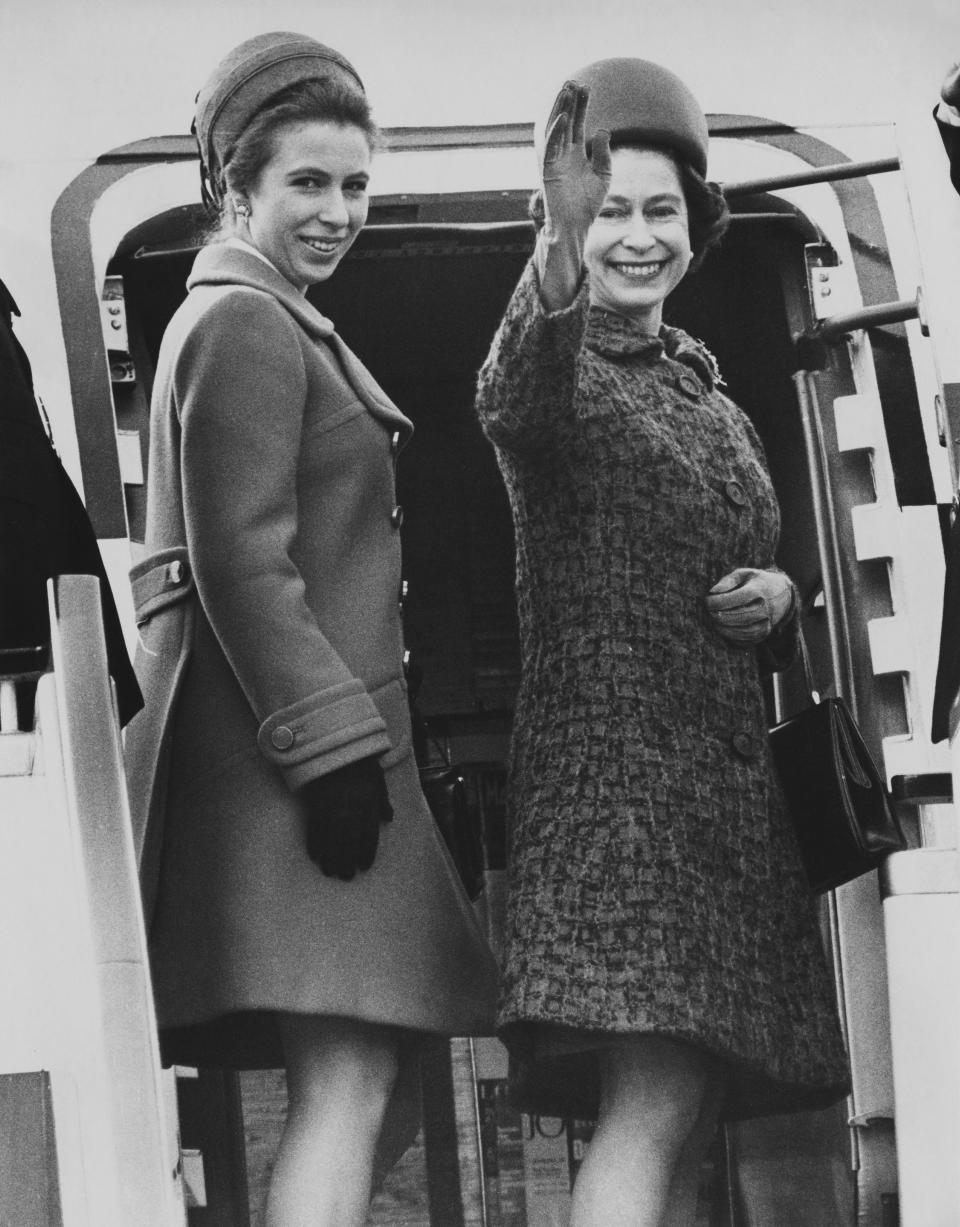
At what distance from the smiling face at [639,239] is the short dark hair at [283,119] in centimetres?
30

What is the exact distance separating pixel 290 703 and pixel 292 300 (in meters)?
0.46

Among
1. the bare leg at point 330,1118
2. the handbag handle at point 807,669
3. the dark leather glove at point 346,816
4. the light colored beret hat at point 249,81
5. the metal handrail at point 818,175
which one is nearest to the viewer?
the bare leg at point 330,1118

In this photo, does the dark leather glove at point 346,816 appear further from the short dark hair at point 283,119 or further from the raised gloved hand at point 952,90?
the raised gloved hand at point 952,90

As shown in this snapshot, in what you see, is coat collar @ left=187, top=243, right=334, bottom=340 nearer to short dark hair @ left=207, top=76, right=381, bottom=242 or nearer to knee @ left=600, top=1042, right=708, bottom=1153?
short dark hair @ left=207, top=76, right=381, bottom=242

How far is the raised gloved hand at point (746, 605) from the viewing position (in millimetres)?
2432

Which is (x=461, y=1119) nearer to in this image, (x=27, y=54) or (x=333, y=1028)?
(x=333, y=1028)

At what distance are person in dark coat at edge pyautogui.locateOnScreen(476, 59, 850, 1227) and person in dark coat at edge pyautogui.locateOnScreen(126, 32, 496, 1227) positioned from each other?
134 millimetres

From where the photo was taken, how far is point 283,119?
7.99 feet

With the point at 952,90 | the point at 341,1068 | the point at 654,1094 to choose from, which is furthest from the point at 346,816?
the point at 952,90

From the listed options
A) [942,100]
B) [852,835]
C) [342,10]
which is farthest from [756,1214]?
[342,10]

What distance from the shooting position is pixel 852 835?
239 cm

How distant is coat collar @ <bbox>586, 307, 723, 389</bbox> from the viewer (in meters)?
2.44

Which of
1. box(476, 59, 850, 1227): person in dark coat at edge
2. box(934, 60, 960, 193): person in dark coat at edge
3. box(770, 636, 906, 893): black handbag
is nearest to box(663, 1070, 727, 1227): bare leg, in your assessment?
box(476, 59, 850, 1227): person in dark coat at edge

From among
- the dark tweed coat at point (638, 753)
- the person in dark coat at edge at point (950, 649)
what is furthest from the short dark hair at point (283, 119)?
the person in dark coat at edge at point (950, 649)
